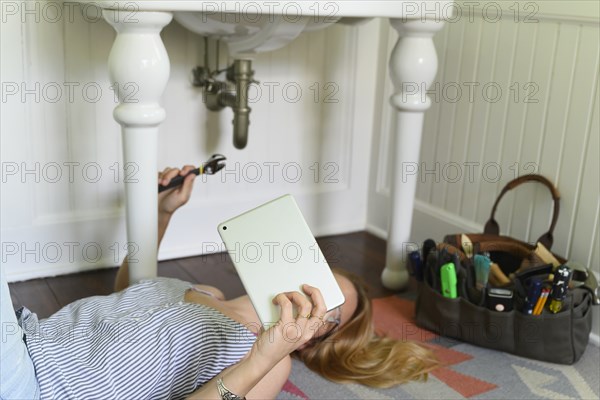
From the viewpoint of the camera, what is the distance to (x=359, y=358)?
1347 millimetres

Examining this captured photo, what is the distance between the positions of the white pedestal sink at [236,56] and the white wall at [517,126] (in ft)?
0.44

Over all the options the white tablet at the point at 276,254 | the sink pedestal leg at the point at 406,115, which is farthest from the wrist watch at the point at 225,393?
the sink pedestal leg at the point at 406,115

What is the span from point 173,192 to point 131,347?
0.53 metres

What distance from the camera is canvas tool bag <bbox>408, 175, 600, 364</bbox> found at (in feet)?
4.58

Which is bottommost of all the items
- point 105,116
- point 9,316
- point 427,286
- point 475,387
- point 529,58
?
point 475,387

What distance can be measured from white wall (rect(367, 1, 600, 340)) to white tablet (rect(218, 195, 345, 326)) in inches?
23.9

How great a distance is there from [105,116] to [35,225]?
29cm

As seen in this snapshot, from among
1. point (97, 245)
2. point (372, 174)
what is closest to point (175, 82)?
point (97, 245)

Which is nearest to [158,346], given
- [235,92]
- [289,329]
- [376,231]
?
[289,329]

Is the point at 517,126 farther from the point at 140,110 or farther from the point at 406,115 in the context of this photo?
Result: the point at 140,110

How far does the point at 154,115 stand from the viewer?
4.25 ft

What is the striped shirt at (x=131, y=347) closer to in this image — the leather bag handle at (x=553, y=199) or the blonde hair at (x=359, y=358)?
the blonde hair at (x=359, y=358)

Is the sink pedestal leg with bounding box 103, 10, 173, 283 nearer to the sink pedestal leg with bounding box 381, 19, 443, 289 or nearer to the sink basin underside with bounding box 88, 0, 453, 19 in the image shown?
the sink basin underside with bounding box 88, 0, 453, 19

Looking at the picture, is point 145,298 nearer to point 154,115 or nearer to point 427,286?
point 154,115
